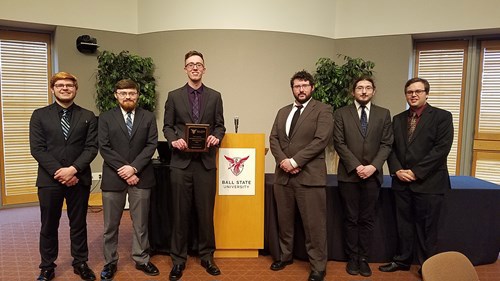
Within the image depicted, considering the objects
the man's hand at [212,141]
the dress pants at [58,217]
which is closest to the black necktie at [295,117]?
the man's hand at [212,141]

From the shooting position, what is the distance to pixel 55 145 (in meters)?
2.90

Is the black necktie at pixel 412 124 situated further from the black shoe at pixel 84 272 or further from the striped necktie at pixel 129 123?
the black shoe at pixel 84 272

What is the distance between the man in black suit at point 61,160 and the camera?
2869 mm

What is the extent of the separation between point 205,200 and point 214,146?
0.49 meters

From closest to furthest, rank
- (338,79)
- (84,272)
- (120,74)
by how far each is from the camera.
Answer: (84,272), (120,74), (338,79)

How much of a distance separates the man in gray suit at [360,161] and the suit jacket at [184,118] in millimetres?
1124

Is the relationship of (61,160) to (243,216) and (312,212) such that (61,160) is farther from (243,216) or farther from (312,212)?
(312,212)

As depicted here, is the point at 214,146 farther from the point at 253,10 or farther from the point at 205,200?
the point at 253,10

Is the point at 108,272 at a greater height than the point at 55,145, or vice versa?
the point at 55,145

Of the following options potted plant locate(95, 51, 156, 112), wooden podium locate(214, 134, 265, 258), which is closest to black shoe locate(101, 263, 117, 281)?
wooden podium locate(214, 134, 265, 258)

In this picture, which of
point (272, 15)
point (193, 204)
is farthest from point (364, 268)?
point (272, 15)

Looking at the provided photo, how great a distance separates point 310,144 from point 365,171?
0.53 m

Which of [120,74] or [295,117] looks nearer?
[295,117]

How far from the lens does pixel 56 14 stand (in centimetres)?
533
